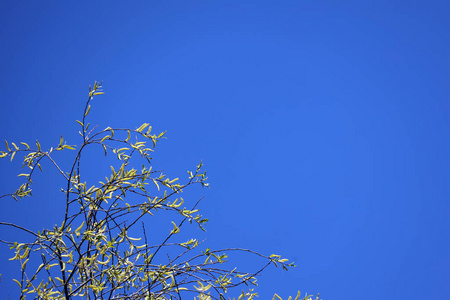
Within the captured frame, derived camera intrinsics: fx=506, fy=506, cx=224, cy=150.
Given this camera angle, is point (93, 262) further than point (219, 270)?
No

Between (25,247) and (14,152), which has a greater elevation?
(14,152)

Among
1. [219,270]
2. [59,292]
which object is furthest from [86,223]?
[219,270]

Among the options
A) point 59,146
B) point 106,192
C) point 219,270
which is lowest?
point 219,270

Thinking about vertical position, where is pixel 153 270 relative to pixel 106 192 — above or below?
below

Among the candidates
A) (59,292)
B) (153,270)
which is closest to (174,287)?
(153,270)

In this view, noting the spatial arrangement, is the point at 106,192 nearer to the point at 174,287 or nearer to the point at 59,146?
the point at 59,146

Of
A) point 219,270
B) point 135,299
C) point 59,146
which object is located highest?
point 59,146

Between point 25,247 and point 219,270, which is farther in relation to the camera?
point 219,270

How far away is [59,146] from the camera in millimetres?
1446

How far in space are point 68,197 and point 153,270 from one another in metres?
0.31

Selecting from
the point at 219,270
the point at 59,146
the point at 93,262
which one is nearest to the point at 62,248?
the point at 93,262

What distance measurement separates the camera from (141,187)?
4.80 ft

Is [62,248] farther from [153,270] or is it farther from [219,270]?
[219,270]

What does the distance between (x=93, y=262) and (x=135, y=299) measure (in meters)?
0.16
